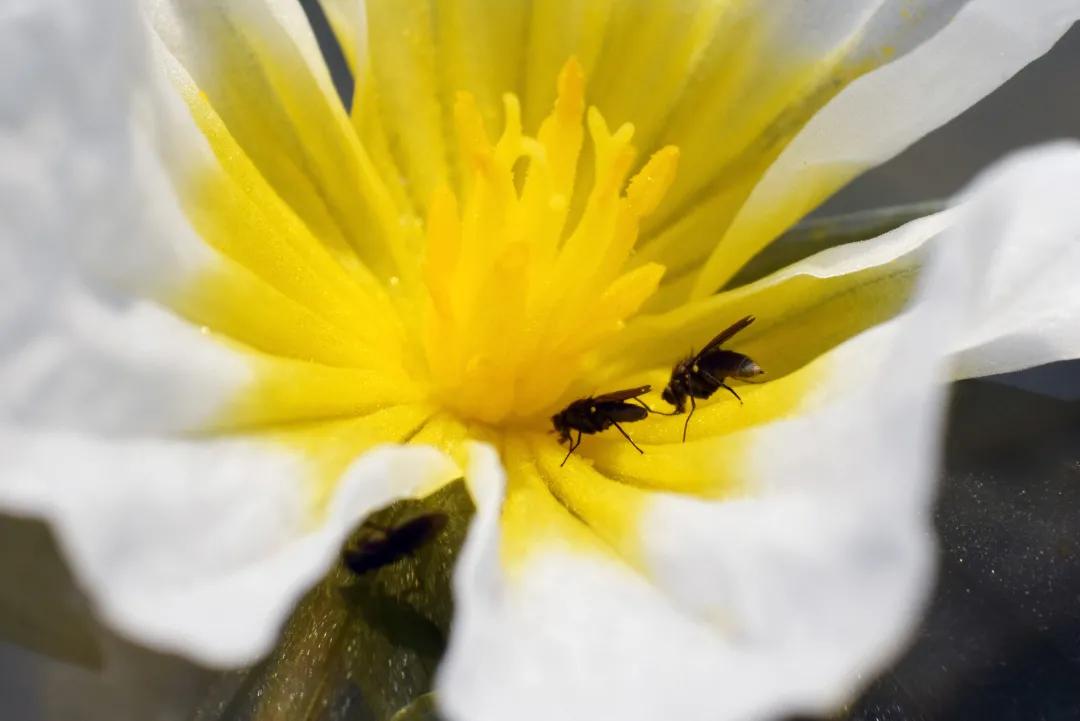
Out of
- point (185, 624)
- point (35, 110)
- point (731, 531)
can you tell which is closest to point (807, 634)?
point (731, 531)

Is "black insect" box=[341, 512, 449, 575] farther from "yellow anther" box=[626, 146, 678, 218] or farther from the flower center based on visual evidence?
"yellow anther" box=[626, 146, 678, 218]

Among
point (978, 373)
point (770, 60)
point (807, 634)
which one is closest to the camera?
point (807, 634)

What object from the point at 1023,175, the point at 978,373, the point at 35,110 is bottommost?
the point at 978,373

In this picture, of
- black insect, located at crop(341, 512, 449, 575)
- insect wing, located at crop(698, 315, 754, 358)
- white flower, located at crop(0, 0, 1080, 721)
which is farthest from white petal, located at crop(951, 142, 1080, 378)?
black insect, located at crop(341, 512, 449, 575)

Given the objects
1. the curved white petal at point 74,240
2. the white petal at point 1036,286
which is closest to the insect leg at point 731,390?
the white petal at point 1036,286

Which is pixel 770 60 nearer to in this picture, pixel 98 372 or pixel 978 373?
pixel 978 373

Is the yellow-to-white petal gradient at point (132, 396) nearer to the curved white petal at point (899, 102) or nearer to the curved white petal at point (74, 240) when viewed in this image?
the curved white petal at point (74, 240)

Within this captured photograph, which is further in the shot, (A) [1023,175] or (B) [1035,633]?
(B) [1035,633]
